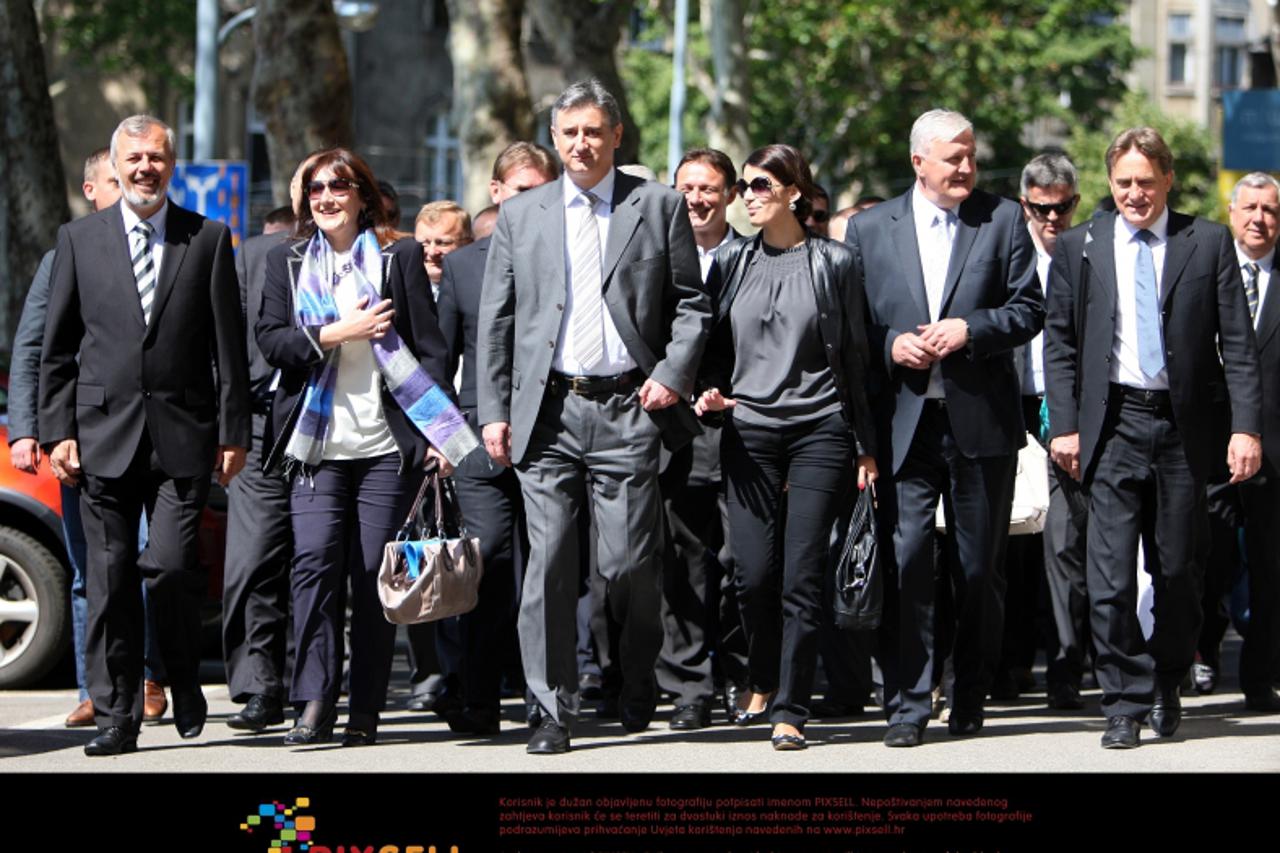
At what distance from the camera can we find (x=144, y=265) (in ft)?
28.1

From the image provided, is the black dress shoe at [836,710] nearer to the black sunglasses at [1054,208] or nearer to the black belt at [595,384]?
the black belt at [595,384]

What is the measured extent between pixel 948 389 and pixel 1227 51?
65331mm

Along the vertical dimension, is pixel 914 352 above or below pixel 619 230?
below

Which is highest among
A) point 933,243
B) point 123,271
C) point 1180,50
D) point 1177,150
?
point 1180,50

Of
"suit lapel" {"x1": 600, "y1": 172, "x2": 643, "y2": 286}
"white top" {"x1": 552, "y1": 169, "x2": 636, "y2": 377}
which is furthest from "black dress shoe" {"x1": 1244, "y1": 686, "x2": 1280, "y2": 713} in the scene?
"suit lapel" {"x1": 600, "y1": 172, "x2": 643, "y2": 286}

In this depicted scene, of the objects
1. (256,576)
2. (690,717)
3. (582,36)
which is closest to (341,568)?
(256,576)

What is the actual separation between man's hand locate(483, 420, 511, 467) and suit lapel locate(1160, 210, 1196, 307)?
2472 millimetres

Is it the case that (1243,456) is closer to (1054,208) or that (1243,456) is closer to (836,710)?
(1054,208)

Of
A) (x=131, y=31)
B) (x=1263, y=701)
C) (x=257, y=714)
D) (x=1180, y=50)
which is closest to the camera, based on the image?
(x=257, y=714)

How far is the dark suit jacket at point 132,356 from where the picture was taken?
27.8 ft

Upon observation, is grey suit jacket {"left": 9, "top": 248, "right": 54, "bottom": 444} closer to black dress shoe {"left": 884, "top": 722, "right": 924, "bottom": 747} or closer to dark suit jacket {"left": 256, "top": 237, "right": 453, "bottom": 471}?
dark suit jacket {"left": 256, "top": 237, "right": 453, "bottom": 471}

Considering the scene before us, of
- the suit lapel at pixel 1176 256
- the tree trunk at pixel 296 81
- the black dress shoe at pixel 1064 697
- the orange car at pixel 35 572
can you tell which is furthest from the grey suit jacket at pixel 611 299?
the tree trunk at pixel 296 81
